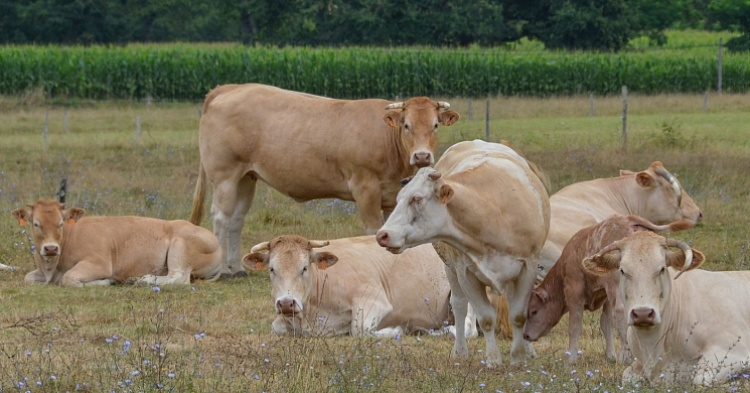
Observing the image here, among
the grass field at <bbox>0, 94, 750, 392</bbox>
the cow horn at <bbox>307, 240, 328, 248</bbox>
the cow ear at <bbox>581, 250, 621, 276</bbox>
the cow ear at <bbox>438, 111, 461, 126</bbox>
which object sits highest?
the cow ear at <bbox>581, 250, 621, 276</bbox>

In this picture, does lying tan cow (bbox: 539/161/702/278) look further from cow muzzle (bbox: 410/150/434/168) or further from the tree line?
the tree line

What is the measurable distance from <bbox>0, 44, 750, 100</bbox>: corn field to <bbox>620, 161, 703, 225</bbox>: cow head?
104 feet

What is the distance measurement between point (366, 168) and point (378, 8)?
49283 millimetres

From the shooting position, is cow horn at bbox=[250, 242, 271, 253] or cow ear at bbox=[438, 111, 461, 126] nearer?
cow horn at bbox=[250, 242, 271, 253]

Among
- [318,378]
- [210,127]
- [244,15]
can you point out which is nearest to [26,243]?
[210,127]

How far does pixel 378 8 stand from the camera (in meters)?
60.5

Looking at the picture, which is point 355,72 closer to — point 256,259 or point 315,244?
point 315,244

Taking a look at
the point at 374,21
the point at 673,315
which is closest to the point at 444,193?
the point at 673,315

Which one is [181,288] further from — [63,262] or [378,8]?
[378,8]

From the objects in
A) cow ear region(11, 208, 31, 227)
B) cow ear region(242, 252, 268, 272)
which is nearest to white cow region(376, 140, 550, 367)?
cow ear region(242, 252, 268, 272)

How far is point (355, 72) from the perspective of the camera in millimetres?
44594

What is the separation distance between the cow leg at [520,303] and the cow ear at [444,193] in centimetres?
90

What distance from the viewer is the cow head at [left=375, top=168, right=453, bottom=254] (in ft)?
24.6

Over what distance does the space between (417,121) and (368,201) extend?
988 millimetres
